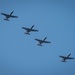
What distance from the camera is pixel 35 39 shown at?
96.3 meters

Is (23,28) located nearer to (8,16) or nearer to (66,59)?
(8,16)

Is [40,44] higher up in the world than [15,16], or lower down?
lower down

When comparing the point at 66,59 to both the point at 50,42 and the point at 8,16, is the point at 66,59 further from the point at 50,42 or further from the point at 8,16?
the point at 8,16

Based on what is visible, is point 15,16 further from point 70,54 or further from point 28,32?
point 70,54

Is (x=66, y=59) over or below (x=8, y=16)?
below

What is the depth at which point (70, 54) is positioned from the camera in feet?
320

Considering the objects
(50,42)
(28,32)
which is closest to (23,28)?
(28,32)

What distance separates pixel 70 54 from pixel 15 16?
55.2 feet

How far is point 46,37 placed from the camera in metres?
95.6

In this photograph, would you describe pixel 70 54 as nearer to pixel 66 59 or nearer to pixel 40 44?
pixel 66 59

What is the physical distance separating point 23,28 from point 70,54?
13703mm

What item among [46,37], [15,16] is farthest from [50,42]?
[15,16]

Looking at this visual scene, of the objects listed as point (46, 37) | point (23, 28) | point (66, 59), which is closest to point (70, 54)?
→ point (66, 59)

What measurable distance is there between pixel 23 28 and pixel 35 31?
3722mm
